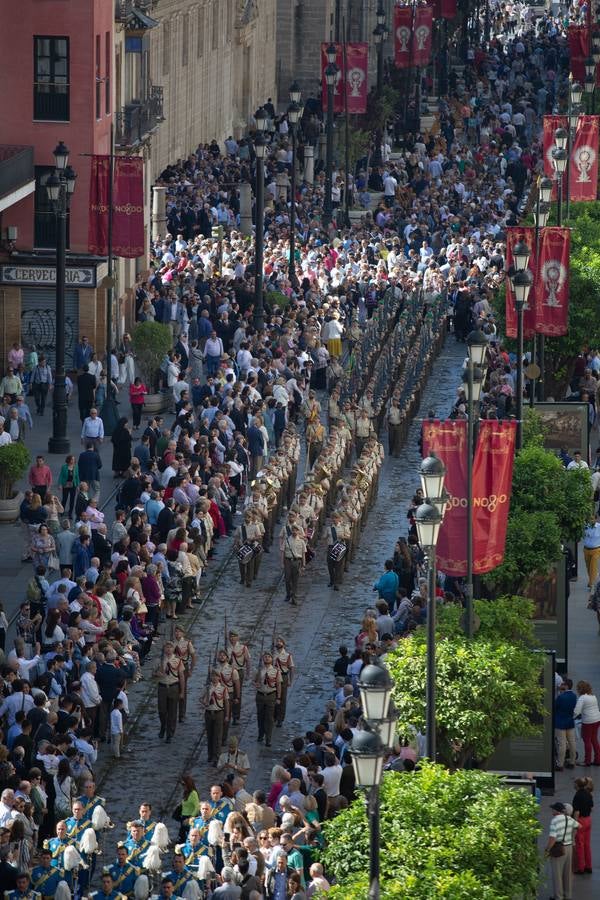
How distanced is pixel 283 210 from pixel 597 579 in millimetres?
31780

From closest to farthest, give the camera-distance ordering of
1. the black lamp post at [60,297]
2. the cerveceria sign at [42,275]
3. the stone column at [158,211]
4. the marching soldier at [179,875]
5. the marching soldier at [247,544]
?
the marching soldier at [179,875], the marching soldier at [247,544], the black lamp post at [60,297], the cerveceria sign at [42,275], the stone column at [158,211]

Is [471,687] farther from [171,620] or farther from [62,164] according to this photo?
[62,164]

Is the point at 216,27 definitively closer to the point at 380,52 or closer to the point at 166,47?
the point at 166,47

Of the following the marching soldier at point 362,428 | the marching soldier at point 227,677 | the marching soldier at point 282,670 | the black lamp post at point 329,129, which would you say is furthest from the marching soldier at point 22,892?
the black lamp post at point 329,129

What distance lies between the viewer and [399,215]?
7050 centimetres

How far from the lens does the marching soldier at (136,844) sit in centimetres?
2503

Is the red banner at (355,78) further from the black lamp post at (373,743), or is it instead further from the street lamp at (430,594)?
the black lamp post at (373,743)

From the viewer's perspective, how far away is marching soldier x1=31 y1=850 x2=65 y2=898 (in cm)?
2472

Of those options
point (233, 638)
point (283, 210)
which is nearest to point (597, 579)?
point (233, 638)

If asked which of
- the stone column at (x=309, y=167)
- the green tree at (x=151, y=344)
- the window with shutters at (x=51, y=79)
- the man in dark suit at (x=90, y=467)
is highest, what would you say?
the window with shutters at (x=51, y=79)

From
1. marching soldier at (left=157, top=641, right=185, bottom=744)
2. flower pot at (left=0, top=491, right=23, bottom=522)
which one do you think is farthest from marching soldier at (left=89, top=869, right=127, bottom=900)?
flower pot at (left=0, top=491, right=23, bottom=522)

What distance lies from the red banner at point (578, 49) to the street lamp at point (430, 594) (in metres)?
60.3

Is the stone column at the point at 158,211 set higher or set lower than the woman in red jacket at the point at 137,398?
higher

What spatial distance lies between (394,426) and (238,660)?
1612 cm
